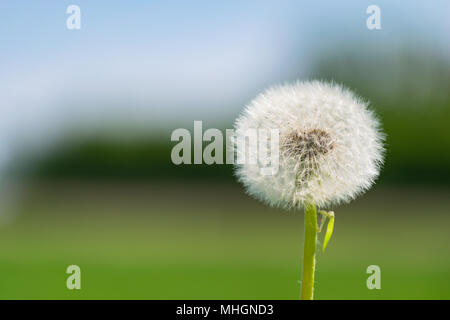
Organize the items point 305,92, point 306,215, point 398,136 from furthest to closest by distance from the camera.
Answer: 1. point 398,136
2. point 305,92
3. point 306,215

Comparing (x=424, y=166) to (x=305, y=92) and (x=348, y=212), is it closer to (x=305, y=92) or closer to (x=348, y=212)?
(x=348, y=212)

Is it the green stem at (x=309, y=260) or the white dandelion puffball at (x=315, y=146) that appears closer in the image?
the green stem at (x=309, y=260)

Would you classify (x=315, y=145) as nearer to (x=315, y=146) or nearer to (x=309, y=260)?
(x=315, y=146)

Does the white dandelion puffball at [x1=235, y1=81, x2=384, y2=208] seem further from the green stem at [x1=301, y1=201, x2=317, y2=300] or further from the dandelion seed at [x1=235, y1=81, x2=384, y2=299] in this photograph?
the green stem at [x1=301, y1=201, x2=317, y2=300]

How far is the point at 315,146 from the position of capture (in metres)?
2.57

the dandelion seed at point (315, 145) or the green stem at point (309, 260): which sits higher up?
the dandelion seed at point (315, 145)

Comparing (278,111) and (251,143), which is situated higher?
(278,111)

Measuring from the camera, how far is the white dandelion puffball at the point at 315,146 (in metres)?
2.51

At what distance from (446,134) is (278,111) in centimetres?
2096

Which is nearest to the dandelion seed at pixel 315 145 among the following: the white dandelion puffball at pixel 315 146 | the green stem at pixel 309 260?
the white dandelion puffball at pixel 315 146

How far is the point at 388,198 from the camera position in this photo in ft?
77.8

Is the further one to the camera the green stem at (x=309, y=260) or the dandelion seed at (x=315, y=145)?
the dandelion seed at (x=315, y=145)

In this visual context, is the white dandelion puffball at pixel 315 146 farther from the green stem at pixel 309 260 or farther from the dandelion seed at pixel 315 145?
the green stem at pixel 309 260
